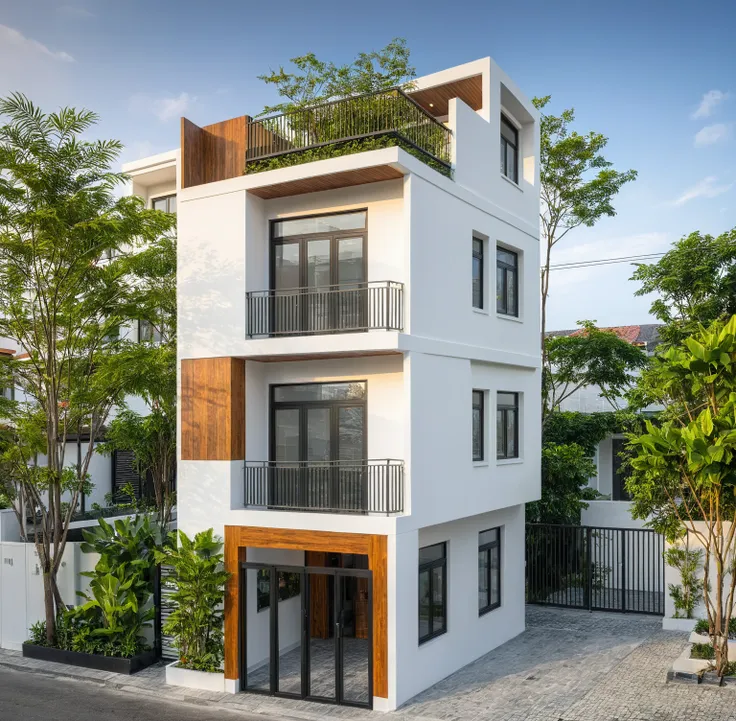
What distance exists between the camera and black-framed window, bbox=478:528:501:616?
1606 cm

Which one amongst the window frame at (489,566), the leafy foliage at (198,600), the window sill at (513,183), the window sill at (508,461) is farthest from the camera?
the window sill at (513,183)

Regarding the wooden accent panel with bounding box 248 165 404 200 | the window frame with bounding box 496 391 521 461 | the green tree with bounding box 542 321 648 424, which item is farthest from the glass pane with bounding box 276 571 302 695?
the green tree with bounding box 542 321 648 424

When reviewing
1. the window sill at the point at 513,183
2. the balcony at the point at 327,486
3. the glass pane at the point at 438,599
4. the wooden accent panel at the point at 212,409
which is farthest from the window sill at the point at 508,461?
the window sill at the point at 513,183

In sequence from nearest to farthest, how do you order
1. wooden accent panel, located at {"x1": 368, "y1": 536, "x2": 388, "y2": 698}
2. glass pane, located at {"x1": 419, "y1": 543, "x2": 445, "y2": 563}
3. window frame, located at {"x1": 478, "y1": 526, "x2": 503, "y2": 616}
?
wooden accent panel, located at {"x1": 368, "y1": 536, "x2": 388, "y2": 698}, glass pane, located at {"x1": 419, "y1": 543, "x2": 445, "y2": 563}, window frame, located at {"x1": 478, "y1": 526, "x2": 503, "y2": 616}

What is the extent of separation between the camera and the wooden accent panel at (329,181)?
42.5 ft

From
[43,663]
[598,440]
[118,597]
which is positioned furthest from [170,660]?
[598,440]

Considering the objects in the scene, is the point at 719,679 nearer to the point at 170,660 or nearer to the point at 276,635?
the point at 276,635

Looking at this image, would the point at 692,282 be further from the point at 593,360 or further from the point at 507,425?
the point at 507,425

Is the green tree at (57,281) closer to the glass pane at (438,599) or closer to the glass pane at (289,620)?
the glass pane at (289,620)

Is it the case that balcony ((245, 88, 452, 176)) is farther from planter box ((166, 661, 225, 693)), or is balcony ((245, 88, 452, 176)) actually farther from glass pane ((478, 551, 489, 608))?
planter box ((166, 661, 225, 693))

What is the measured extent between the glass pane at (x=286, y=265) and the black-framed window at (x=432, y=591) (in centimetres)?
518

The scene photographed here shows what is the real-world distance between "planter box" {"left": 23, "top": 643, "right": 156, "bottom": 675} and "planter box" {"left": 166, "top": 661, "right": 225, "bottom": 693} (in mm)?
911

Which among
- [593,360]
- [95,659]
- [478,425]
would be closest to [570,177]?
[593,360]

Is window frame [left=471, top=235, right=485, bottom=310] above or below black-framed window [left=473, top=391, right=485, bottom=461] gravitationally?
above
